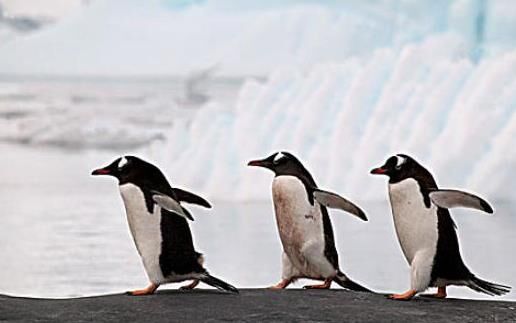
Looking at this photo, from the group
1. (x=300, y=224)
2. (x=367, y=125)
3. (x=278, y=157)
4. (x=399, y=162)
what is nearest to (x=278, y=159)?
(x=278, y=157)

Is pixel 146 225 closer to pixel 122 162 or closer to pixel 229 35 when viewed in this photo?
pixel 122 162

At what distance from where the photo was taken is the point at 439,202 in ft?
5.32

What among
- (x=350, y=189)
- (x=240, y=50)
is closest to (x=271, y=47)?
(x=240, y=50)

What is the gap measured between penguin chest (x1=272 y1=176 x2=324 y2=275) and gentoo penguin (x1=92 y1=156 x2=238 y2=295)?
0.14 meters

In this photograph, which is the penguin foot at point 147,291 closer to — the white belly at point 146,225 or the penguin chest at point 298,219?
the white belly at point 146,225

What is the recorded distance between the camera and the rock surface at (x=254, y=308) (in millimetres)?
1480

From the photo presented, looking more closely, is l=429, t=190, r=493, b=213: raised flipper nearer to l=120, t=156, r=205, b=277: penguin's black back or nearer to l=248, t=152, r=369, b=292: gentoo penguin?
l=248, t=152, r=369, b=292: gentoo penguin

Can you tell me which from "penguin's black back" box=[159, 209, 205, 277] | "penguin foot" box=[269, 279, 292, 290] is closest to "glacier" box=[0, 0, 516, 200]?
"penguin foot" box=[269, 279, 292, 290]

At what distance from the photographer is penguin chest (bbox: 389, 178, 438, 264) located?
5.34ft

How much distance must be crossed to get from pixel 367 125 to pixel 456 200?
1.12 meters

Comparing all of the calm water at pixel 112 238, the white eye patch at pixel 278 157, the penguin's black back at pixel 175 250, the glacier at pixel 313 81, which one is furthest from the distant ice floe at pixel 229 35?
the penguin's black back at pixel 175 250

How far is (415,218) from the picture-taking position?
64.2 inches

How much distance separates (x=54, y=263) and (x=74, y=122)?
0.37 metres

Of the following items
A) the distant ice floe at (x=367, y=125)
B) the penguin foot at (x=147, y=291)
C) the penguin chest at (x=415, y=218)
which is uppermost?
the distant ice floe at (x=367, y=125)
